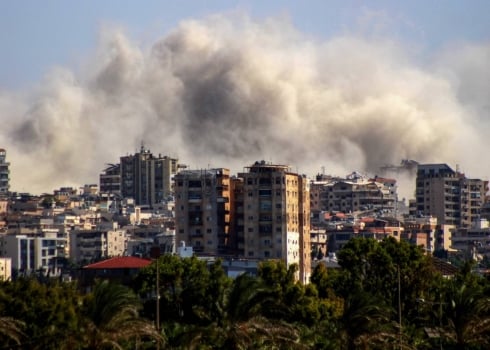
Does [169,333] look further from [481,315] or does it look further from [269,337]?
Answer: [481,315]

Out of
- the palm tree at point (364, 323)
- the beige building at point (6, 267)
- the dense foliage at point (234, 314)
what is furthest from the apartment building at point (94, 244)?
the palm tree at point (364, 323)

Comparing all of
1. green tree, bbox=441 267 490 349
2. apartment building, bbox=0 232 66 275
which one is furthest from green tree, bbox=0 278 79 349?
apartment building, bbox=0 232 66 275

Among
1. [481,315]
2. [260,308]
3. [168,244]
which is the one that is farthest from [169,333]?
[168,244]

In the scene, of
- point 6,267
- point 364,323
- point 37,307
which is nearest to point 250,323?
point 364,323

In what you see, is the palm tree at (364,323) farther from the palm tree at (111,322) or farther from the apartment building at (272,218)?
the apartment building at (272,218)

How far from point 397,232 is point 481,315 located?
132 metres

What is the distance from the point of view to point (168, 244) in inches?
6890

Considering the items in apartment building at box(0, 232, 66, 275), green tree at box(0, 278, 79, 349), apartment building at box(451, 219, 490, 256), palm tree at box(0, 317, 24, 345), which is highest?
apartment building at box(451, 219, 490, 256)

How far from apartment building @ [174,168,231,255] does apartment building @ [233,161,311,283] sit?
1107 mm

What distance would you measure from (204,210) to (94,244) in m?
42.7

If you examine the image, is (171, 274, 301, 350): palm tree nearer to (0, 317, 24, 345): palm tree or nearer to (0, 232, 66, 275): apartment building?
(0, 317, 24, 345): palm tree

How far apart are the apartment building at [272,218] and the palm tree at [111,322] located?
3096 inches

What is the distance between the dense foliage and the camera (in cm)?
5209

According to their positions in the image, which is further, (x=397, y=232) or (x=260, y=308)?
(x=397, y=232)
